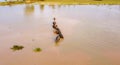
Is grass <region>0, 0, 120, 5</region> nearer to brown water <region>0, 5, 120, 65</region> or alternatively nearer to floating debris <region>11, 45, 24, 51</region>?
brown water <region>0, 5, 120, 65</region>

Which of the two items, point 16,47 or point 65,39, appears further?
point 65,39

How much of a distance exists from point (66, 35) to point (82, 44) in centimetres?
289

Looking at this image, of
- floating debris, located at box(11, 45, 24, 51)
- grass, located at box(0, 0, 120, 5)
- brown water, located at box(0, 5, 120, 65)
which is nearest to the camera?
brown water, located at box(0, 5, 120, 65)

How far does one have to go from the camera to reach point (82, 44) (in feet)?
62.0

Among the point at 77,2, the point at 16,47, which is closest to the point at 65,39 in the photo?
the point at 16,47

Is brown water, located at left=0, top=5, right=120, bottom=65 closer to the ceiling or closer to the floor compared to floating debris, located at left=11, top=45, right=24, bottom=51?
closer to the floor

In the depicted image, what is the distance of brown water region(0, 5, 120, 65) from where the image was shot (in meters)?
15.8

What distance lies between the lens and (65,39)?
2019 centimetres

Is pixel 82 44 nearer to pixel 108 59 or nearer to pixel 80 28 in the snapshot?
pixel 108 59

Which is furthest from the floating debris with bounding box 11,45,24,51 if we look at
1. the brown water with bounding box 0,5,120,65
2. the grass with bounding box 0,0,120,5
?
the grass with bounding box 0,0,120,5

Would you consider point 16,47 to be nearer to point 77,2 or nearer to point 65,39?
point 65,39

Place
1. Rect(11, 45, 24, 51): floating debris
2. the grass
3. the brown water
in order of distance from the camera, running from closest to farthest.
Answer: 1. the brown water
2. Rect(11, 45, 24, 51): floating debris
3. the grass

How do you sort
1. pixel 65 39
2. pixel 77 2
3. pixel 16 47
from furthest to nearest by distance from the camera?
pixel 77 2, pixel 65 39, pixel 16 47

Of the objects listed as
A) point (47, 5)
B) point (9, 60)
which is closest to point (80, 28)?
point (9, 60)
